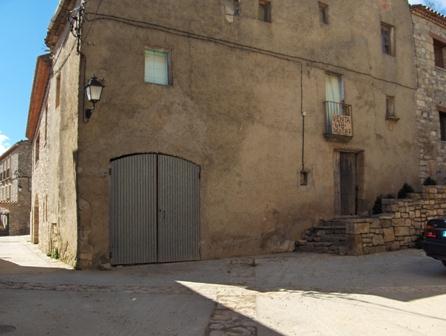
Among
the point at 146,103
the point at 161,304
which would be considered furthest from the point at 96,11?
the point at 161,304

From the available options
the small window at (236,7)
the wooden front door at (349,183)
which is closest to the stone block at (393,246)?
the wooden front door at (349,183)

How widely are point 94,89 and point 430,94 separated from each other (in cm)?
1283

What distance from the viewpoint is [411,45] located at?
53.4 feet

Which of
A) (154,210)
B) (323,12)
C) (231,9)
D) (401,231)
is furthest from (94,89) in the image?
(401,231)

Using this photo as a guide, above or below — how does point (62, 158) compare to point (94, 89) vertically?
below

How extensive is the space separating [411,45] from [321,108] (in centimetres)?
565

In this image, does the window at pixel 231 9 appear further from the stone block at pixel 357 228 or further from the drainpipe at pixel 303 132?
the stone block at pixel 357 228

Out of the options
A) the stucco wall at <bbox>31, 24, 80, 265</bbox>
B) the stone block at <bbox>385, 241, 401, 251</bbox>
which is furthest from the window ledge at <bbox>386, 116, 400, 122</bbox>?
the stucco wall at <bbox>31, 24, 80, 265</bbox>

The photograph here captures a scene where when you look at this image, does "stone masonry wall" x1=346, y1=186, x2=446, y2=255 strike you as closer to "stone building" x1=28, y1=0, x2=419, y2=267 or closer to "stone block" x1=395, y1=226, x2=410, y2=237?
"stone block" x1=395, y1=226, x2=410, y2=237

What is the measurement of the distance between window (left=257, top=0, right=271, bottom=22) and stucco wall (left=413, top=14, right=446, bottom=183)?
23.3 feet

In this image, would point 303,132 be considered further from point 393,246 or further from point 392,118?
point 392,118

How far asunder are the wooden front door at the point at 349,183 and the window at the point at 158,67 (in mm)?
6116

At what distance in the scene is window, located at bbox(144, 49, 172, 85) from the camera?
10195mm

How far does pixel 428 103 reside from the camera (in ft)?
54.7
